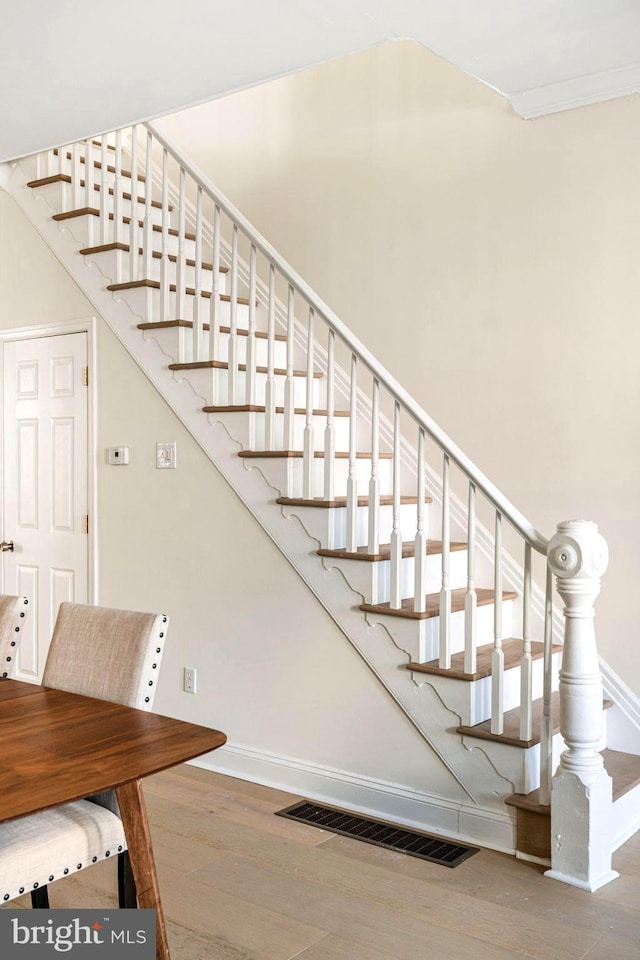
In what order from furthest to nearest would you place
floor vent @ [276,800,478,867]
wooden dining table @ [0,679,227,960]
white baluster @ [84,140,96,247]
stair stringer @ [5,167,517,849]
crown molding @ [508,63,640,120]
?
white baluster @ [84,140,96,247] → crown molding @ [508,63,640,120] → stair stringer @ [5,167,517,849] → floor vent @ [276,800,478,867] → wooden dining table @ [0,679,227,960]

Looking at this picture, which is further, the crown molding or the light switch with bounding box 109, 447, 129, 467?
the light switch with bounding box 109, 447, 129, 467

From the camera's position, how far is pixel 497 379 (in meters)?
4.11

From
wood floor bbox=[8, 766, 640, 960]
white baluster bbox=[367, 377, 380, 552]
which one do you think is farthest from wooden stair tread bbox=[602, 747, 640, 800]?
white baluster bbox=[367, 377, 380, 552]

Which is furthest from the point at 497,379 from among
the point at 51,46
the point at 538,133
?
the point at 51,46

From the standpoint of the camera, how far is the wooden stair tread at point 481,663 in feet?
10.6

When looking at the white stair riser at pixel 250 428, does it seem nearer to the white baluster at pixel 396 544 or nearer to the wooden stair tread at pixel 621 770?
the white baluster at pixel 396 544

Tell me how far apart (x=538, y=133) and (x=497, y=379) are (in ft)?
3.64

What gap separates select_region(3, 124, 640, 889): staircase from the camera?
9.83ft

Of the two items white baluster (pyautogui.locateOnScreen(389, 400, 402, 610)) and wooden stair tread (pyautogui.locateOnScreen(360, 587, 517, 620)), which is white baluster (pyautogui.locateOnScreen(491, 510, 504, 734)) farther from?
white baluster (pyautogui.locateOnScreen(389, 400, 402, 610))

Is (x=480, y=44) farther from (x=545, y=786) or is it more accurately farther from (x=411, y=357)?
(x=545, y=786)

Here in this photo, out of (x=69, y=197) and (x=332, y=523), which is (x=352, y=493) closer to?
(x=332, y=523)

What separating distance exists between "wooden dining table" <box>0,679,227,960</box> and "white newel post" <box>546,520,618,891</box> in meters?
1.36

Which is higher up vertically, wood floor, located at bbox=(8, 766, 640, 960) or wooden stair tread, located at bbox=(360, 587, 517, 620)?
wooden stair tread, located at bbox=(360, 587, 517, 620)

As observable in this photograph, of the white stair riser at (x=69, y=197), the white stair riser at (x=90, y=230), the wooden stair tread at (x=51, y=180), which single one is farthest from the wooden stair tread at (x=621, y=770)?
the wooden stair tread at (x=51, y=180)
